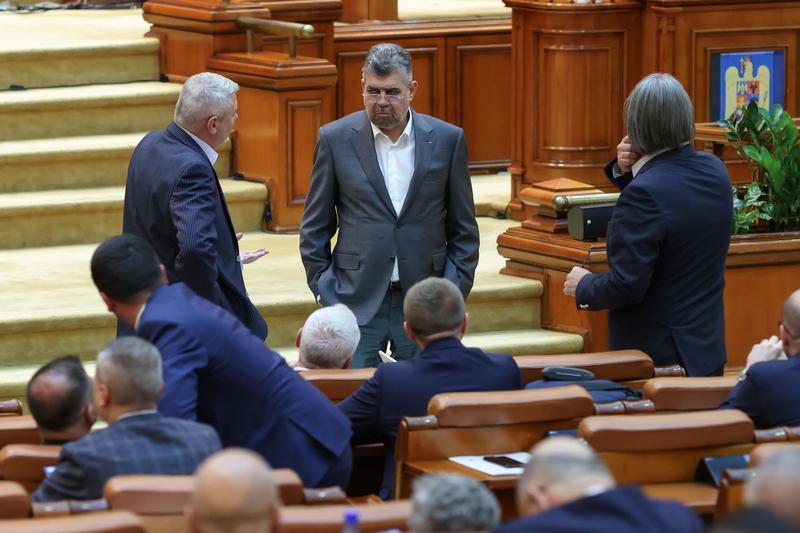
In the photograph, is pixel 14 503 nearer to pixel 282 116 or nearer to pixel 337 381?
pixel 337 381

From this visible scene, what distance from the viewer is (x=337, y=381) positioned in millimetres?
4316

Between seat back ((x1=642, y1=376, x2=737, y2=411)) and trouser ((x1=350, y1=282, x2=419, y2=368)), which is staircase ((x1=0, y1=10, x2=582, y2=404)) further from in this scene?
seat back ((x1=642, y1=376, x2=737, y2=411))

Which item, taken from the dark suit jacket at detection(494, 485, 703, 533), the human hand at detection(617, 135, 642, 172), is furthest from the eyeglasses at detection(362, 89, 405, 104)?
the dark suit jacket at detection(494, 485, 703, 533)

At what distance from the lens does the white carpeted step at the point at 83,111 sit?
755 centimetres

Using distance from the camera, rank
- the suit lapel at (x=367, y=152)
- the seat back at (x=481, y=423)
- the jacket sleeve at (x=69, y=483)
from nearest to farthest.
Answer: the jacket sleeve at (x=69, y=483)
the seat back at (x=481, y=423)
the suit lapel at (x=367, y=152)

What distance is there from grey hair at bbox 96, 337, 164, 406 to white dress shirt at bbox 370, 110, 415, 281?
6.01 feet

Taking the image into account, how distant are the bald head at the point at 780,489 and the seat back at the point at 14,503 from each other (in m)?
1.43

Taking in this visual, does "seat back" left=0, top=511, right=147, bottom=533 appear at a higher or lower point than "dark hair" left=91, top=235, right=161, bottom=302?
lower

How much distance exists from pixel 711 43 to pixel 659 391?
12.1ft

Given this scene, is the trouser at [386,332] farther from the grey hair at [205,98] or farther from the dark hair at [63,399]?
the dark hair at [63,399]

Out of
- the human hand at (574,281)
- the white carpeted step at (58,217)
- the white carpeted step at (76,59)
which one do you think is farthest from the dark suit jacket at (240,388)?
the white carpeted step at (76,59)

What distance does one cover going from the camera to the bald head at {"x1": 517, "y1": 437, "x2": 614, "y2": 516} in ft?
8.95

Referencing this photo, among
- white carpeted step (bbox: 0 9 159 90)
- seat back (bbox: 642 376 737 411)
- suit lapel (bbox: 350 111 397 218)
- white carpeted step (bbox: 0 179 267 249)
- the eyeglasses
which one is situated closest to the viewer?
seat back (bbox: 642 376 737 411)

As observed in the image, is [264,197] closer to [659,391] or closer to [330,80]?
[330,80]
